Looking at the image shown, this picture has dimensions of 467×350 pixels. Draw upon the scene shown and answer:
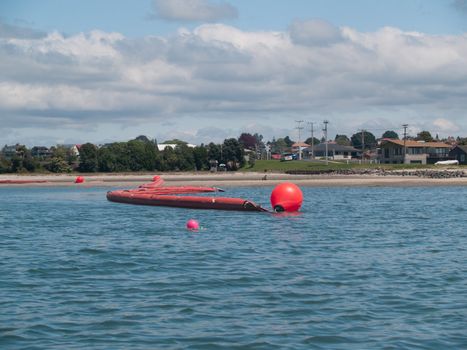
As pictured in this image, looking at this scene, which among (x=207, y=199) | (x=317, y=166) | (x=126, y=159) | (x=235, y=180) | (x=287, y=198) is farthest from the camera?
(x=317, y=166)

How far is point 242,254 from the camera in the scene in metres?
25.4

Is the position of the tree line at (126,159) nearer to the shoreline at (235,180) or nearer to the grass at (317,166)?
the grass at (317,166)

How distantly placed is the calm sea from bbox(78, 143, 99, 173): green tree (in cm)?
8779

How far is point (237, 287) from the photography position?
18891mm

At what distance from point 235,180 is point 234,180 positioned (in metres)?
0.28

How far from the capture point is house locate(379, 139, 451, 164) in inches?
5684

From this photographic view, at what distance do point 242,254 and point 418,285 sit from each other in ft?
→ 25.8

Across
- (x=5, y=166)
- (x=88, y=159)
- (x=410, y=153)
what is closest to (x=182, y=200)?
(x=88, y=159)

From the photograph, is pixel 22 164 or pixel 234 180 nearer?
pixel 234 180

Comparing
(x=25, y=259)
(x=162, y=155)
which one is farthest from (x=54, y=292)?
(x=162, y=155)

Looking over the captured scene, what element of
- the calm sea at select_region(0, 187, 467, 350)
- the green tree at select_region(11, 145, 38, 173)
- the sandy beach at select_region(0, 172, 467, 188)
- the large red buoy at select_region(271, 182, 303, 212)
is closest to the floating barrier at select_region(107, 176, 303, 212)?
the large red buoy at select_region(271, 182, 303, 212)

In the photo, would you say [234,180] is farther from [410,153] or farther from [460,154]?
[460,154]

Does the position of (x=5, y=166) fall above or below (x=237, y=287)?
above

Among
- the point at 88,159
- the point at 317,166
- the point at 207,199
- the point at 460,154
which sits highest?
the point at 88,159
